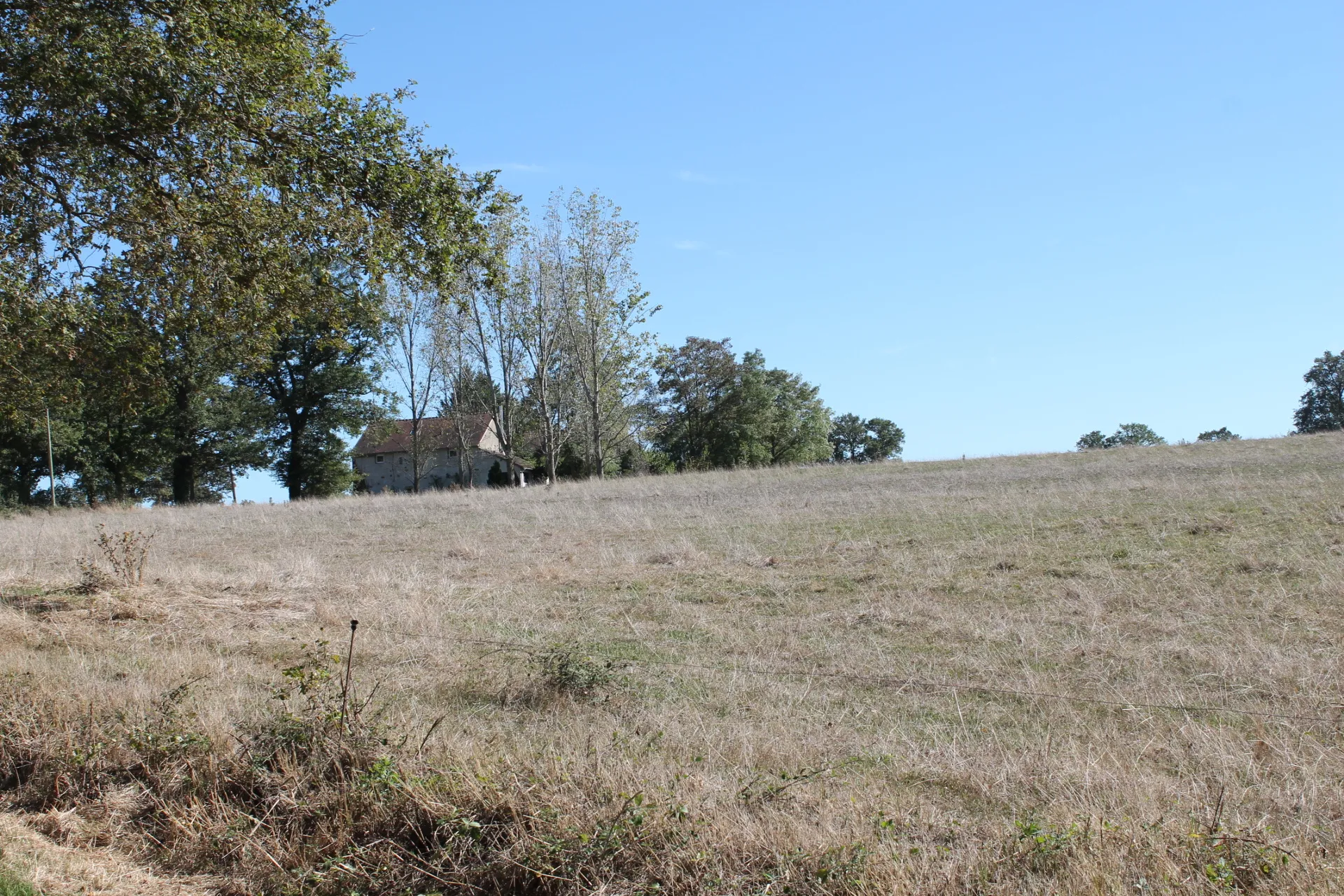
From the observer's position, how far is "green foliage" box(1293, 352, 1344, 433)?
6838 centimetres

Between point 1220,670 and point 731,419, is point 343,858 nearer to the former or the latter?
point 1220,670

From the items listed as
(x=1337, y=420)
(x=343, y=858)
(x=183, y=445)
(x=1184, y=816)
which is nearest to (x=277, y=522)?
(x=343, y=858)

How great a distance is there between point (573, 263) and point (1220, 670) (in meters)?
37.8

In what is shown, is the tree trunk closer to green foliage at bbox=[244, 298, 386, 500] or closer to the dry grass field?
green foliage at bbox=[244, 298, 386, 500]

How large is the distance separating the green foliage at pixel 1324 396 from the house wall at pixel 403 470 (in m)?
65.9

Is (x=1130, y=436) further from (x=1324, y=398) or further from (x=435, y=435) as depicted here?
(x=435, y=435)

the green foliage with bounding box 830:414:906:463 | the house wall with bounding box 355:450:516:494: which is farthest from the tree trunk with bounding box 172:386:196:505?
the green foliage with bounding box 830:414:906:463

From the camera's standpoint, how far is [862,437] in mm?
108688

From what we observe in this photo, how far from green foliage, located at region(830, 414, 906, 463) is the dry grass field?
91.8 m

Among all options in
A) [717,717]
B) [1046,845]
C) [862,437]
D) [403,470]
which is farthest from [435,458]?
[1046,845]

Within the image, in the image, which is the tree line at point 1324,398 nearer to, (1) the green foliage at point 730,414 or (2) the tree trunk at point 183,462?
(1) the green foliage at point 730,414

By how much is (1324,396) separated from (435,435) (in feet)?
223

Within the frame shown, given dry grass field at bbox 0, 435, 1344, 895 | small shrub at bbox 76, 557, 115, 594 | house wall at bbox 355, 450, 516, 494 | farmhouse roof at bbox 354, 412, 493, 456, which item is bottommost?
dry grass field at bbox 0, 435, 1344, 895

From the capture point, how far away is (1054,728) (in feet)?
21.2
